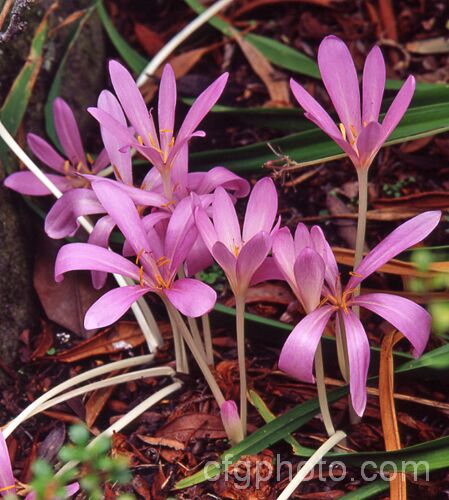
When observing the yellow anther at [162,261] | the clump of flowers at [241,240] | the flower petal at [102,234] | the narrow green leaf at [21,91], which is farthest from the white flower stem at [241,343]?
the narrow green leaf at [21,91]

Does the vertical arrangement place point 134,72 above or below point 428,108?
above

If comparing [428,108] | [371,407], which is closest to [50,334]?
[371,407]

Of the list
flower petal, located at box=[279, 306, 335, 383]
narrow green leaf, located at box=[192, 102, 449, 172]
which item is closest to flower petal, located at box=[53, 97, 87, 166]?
narrow green leaf, located at box=[192, 102, 449, 172]

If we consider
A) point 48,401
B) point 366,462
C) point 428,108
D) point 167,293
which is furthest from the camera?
point 428,108

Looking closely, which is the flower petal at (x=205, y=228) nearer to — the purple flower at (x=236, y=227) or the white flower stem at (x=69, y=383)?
the purple flower at (x=236, y=227)

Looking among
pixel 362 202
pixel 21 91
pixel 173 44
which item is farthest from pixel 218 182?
pixel 173 44

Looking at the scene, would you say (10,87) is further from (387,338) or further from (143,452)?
(387,338)
